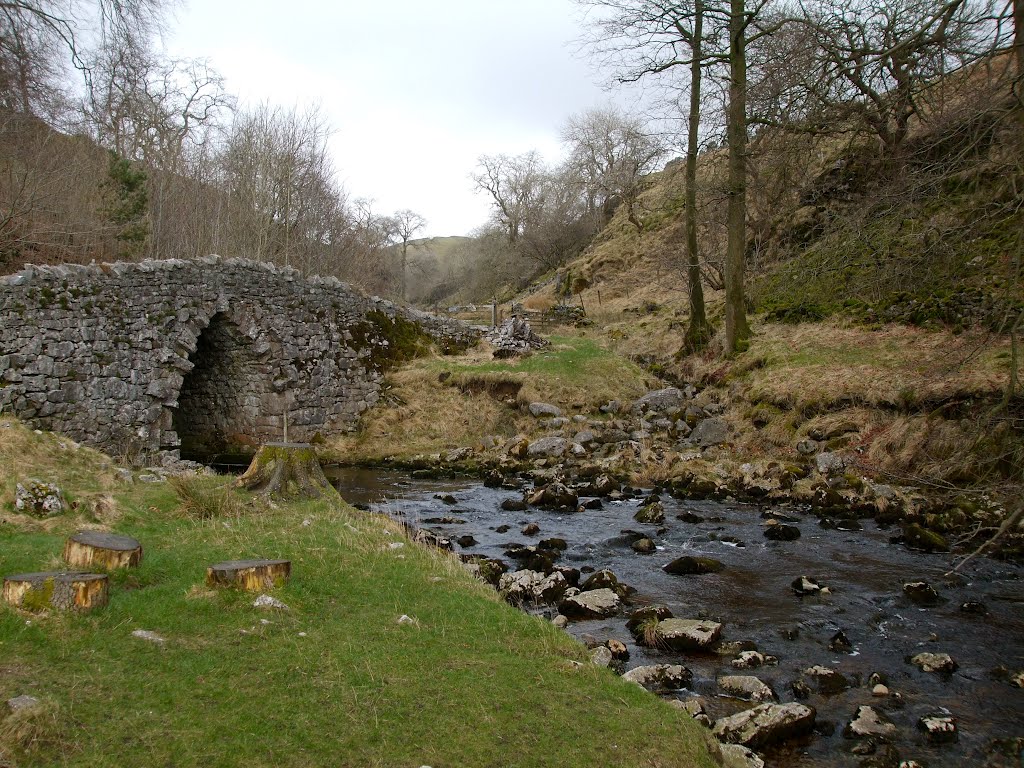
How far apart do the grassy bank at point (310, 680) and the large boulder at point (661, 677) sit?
756 mm

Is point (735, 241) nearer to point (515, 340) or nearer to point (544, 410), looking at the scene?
point (544, 410)

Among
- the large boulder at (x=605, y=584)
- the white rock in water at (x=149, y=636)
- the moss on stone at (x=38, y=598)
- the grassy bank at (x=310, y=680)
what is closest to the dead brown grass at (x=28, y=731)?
the grassy bank at (x=310, y=680)

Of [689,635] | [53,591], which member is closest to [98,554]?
[53,591]

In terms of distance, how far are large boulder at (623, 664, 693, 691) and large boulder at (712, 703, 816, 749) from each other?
704mm

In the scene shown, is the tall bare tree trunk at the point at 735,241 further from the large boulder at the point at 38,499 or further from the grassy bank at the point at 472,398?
the large boulder at the point at 38,499

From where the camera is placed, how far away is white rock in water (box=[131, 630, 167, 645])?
4.83 metres

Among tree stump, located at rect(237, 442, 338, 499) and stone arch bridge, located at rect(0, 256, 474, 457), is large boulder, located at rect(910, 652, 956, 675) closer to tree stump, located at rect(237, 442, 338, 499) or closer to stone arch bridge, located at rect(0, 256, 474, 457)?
tree stump, located at rect(237, 442, 338, 499)

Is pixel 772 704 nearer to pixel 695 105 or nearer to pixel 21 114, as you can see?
pixel 21 114

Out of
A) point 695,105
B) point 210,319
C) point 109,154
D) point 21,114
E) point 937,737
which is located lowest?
point 937,737

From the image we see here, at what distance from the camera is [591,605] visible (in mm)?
7754

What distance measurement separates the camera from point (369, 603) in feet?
20.0

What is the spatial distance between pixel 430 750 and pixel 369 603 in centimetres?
231

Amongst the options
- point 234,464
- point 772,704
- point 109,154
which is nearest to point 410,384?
point 234,464

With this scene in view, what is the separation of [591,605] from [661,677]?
5.64 ft
